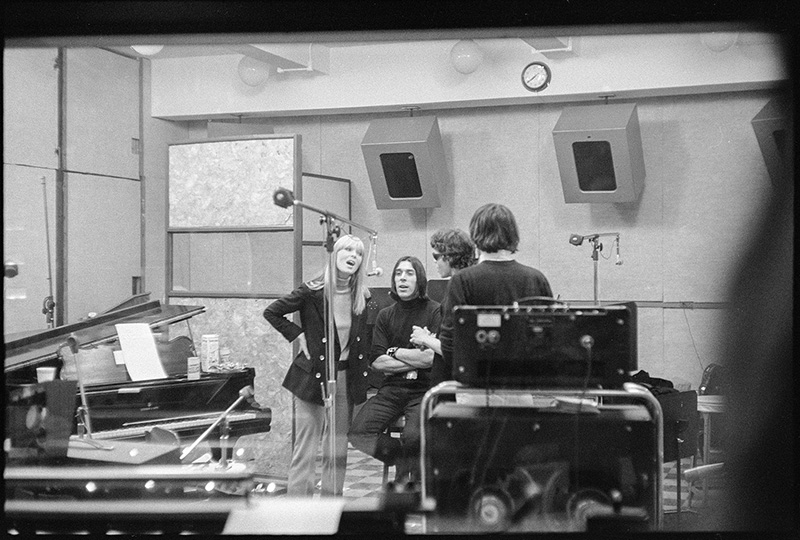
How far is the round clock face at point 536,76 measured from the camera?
5.76 m

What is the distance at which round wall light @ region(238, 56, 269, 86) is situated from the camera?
5.28 meters

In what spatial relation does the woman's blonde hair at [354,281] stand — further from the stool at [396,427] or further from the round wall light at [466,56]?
the round wall light at [466,56]

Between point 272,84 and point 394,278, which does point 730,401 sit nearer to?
point 394,278

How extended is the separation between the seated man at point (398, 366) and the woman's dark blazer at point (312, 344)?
88 mm

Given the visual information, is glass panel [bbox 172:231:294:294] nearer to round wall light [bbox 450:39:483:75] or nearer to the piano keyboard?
the piano keyboard

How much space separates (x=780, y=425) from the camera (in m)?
2.75

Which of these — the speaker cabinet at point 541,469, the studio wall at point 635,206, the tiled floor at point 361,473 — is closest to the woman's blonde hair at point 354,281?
the tiled floor at point 361,473

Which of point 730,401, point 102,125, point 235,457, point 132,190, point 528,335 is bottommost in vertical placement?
point 235,457

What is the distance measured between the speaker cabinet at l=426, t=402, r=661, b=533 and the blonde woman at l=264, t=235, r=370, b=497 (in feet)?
4.88

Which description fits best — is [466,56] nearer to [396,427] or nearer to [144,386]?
[396,427]

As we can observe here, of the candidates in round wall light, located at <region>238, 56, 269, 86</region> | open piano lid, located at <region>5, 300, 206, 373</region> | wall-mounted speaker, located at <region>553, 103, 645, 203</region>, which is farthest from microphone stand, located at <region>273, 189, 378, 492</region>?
wall-mounted speaker, located at <region>553, 103, 645, 203</region>

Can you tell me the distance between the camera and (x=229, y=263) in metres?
5.38

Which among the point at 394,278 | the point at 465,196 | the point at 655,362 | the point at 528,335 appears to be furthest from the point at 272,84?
the point at 528,335

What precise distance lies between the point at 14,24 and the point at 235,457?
2607 millimetres
